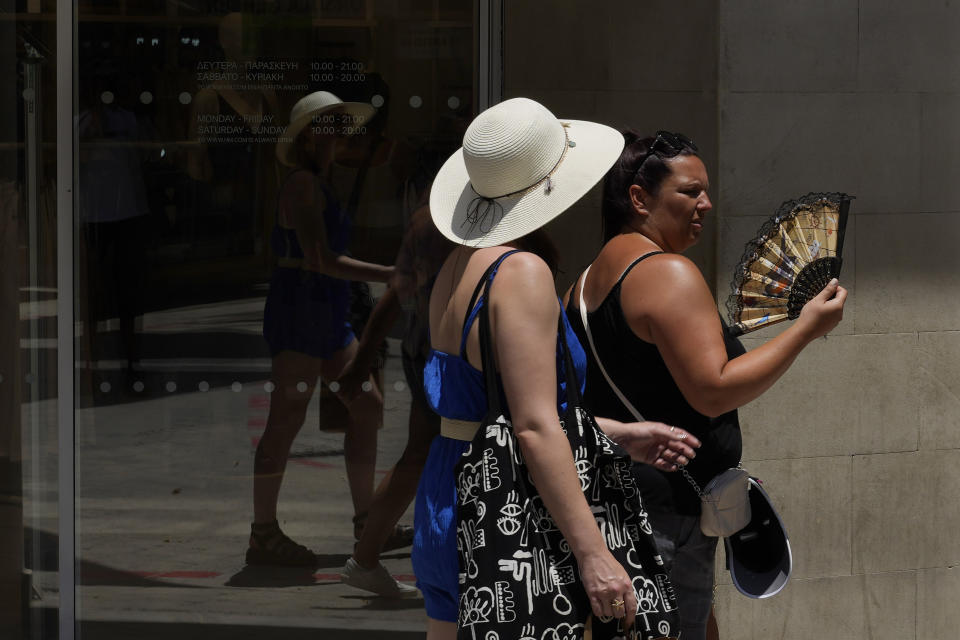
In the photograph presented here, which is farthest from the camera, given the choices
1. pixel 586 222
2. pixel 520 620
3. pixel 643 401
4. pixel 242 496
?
pixel 242 496

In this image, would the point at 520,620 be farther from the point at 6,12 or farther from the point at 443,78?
the point at 6,12

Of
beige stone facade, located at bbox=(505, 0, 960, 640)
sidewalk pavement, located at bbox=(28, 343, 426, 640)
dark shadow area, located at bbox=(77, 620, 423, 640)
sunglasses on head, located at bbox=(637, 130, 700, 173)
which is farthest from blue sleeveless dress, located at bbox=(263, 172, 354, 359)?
sunglasses on head, located at bbox=(637, 130, 700, 173)

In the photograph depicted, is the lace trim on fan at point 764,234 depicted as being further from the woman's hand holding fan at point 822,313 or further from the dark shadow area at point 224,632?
the dark shadow area at point 224,632

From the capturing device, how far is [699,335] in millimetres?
3174

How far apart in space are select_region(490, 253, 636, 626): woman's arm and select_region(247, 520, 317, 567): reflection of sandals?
251cm

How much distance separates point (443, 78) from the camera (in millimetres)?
4805

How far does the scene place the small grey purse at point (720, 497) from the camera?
130 inches

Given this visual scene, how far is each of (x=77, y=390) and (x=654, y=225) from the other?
263 centimetres

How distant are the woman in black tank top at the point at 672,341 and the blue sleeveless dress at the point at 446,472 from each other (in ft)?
1.17

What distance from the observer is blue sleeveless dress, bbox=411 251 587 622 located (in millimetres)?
2850

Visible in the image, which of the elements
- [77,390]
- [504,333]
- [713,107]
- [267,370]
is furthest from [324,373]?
[504,333]

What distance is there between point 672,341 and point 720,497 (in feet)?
1.48

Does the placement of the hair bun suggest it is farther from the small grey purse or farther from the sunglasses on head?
the small grey purse

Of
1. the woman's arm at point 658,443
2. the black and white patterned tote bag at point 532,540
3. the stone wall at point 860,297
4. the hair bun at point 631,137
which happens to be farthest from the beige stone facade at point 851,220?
the black and white patterned tote bag at point 532,540
